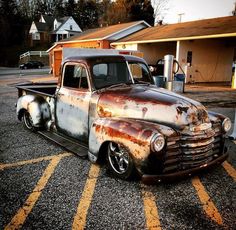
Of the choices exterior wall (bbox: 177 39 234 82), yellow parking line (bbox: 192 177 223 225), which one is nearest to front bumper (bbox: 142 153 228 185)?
yellow parking line (bbox: 192 177 223 225)

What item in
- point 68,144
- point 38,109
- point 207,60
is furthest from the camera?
point 207,60

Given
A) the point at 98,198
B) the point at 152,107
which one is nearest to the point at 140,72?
the point at 152,107

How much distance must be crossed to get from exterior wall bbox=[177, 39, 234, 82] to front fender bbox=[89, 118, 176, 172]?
1677 cm

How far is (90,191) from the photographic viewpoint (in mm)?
3943

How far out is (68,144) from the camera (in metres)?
5.25

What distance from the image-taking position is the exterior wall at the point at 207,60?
20.2 meters

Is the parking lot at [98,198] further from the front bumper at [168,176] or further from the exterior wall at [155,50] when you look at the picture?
the exterior wall at [155,50]

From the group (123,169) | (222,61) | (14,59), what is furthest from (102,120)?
(14,59)

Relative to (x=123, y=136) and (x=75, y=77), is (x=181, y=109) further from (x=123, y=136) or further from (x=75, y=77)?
(x=75, y=77)

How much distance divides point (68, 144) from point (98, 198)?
5.72 ft

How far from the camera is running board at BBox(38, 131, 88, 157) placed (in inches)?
190

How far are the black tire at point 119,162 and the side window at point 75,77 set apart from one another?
54.8 inches

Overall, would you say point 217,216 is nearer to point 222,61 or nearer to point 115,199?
point 115,199

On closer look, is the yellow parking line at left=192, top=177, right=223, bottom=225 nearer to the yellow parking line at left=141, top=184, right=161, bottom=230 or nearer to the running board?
the yellow parking line at left=141, top=184, right=161, bottom=230
